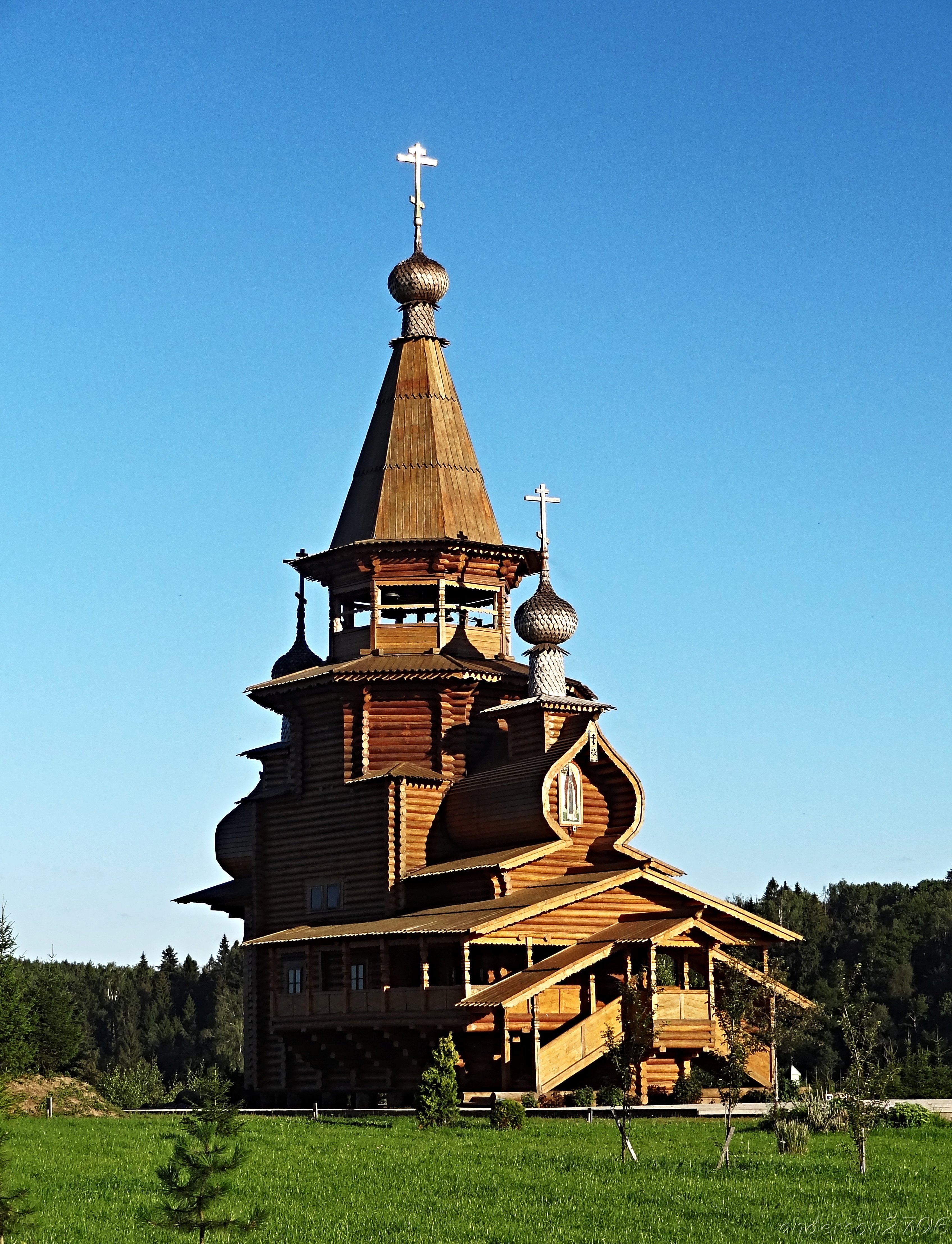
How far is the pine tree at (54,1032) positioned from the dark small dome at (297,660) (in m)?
10.1

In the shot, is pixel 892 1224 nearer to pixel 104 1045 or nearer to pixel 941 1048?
pixel 941 1048

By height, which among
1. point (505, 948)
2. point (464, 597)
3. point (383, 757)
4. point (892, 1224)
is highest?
point (464, 597)

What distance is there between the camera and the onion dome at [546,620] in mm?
42969

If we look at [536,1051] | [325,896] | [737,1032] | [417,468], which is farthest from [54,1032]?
[737,1032]

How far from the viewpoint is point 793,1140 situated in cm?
2755

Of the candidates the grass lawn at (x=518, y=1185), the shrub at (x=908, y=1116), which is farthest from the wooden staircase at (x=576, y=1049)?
the shrub at (x=908, y=1116)

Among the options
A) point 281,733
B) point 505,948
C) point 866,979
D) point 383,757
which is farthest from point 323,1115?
point 866,979

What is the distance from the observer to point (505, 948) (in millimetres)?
41125

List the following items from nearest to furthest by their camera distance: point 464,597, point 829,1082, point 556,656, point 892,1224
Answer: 1. point 892,1224
2. point 829,1082
3. point 556,656
4. point 464,597

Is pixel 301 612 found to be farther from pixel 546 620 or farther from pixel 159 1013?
pixel 159 1013

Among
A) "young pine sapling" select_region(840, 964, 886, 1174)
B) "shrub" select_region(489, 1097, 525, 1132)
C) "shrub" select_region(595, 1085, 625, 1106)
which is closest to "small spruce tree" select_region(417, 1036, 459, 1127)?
"shrub" select_region(489, 1097, 525, 1132)

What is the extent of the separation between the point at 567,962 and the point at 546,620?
9.03m

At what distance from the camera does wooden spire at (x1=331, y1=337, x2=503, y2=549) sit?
46.3 meters

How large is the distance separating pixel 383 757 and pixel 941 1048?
2699 cm
